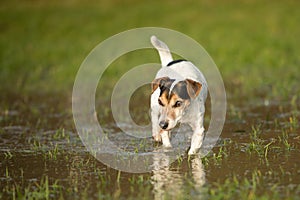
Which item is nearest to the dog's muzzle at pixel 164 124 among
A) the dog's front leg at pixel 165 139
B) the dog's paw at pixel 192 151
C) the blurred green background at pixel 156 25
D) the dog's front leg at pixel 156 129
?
the dog's paw at pixel 192 151

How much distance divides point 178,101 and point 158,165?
80 centimetres

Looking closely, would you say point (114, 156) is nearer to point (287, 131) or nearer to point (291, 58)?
point (287, 131)

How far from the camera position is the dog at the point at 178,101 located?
23.3 ft

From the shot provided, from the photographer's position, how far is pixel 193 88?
7.25 meters

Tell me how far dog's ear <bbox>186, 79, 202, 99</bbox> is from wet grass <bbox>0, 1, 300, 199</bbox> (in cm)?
71

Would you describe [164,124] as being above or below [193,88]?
below

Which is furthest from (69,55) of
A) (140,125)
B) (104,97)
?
(140,125)

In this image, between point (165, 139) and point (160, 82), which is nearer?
point (160, 82)

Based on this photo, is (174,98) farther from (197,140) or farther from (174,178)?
(174,178)

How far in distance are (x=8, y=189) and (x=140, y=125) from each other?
148 inches

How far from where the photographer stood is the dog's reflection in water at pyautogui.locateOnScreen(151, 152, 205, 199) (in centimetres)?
566

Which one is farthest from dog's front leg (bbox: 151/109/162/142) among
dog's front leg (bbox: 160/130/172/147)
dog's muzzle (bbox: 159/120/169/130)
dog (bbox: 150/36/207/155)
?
dog's muzzle (bbox: 159/120/169/130)

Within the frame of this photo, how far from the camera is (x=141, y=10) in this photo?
24.5 m

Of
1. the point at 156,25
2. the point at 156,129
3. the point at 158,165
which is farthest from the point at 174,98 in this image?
Result: the point at 156,25
